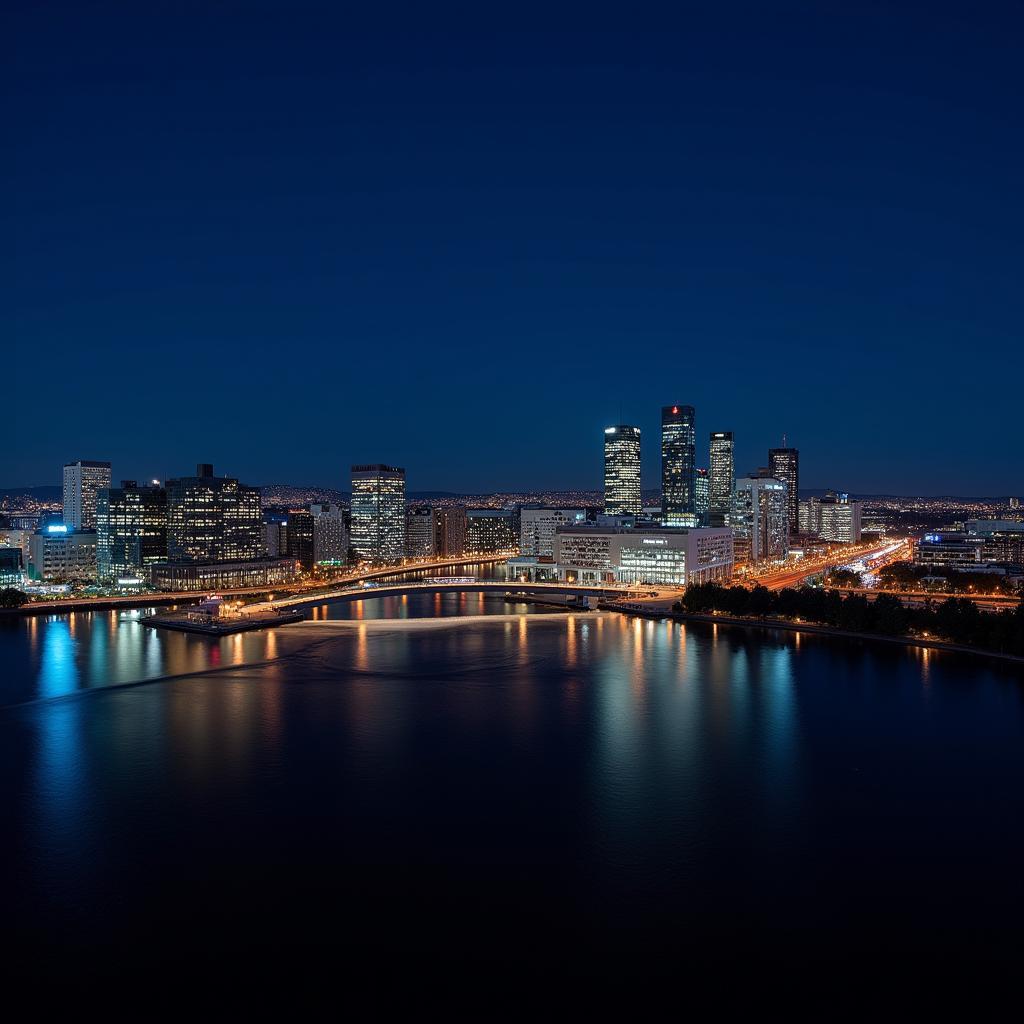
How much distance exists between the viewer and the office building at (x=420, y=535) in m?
38.3

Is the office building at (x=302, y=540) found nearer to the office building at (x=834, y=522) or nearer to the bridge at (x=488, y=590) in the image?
the bridge at (x=488, y=590)

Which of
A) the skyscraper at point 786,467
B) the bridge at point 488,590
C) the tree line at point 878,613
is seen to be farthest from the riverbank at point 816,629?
the skyscraper at point 786,467

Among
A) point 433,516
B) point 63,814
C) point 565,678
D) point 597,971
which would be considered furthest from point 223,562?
point 597,971

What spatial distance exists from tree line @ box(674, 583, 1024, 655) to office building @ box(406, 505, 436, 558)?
831 inches

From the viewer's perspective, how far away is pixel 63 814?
650 cm

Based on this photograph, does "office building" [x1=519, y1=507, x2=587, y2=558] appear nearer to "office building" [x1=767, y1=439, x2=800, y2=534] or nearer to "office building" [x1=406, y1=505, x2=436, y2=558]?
"office building" [x1=406, y1=505, x2=436, y2=558]

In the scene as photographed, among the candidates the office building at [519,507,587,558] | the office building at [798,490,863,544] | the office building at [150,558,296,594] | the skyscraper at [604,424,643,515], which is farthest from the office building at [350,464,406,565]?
the office building at [798,490,863,544]

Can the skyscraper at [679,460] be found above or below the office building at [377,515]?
above

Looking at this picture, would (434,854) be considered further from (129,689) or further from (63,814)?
(129,689)

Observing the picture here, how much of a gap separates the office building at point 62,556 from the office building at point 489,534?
58.1 ft

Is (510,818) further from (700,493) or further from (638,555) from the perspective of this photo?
(700,493)

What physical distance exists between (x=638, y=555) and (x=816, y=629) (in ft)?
35.7

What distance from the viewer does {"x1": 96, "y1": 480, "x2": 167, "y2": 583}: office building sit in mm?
28312

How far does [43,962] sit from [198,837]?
1.59 metres
